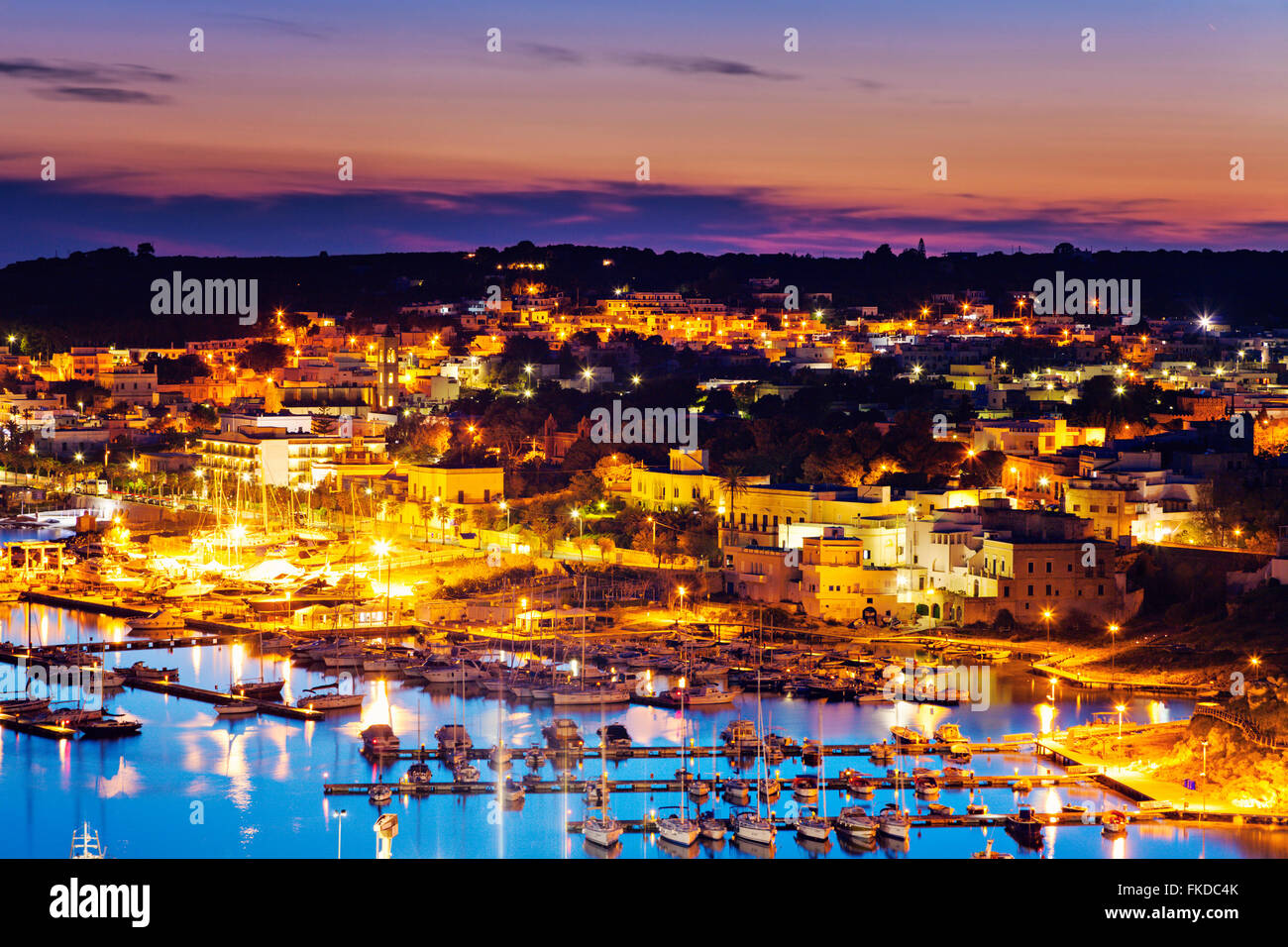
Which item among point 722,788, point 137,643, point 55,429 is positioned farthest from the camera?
point 55,429

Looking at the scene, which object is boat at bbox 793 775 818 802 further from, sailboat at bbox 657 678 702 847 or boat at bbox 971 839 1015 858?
boat at bbox 971 839 1015 858

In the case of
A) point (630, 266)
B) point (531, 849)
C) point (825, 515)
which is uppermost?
point (630, 266)
